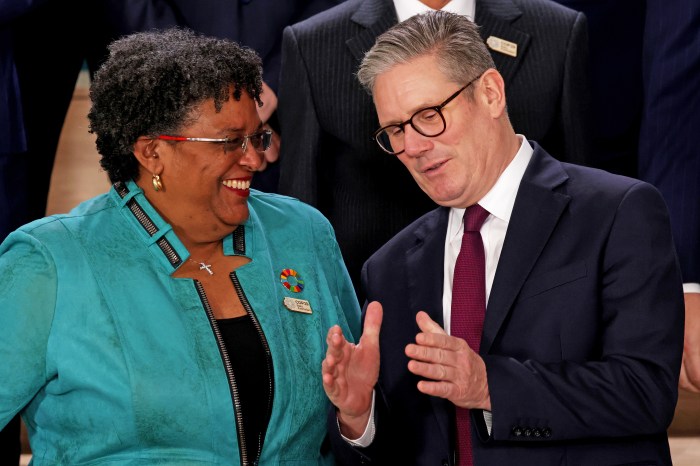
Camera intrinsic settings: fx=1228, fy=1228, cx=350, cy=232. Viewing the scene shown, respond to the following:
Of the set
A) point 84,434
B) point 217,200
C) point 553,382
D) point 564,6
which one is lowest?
point 84,434

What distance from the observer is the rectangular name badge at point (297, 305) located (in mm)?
2668

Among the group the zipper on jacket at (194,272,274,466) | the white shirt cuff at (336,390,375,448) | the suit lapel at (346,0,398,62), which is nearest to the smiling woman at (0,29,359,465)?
the zipper on jacket at (194,272,274,466)

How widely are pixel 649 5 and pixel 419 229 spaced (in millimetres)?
1116

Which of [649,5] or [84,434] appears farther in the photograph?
[649,5]

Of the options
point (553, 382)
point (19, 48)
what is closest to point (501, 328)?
point (553, 382)

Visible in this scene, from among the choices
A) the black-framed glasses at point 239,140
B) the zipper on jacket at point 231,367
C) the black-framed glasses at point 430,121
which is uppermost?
the black-framed glasses at point 430,121

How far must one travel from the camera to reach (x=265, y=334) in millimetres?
2602

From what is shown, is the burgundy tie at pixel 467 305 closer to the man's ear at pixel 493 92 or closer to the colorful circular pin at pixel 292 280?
the man's ear at pixel 493 92

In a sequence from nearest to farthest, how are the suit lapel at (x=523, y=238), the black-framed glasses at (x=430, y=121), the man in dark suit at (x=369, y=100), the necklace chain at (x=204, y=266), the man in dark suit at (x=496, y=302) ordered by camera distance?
1. the man in dark suit at (x=496, y=302)
2. the suit lapel at (x=523, y=238)
3. the black-framed glasses at (x=430, y=121)
4. the necklace chain at (x=204, y=266)
5. the man in dark suit at (x=369, y=100)

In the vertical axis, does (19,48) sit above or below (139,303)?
above

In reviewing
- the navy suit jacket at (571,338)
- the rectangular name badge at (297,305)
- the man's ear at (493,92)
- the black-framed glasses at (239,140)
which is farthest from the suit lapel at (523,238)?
the black-framed glasses at (239,140)

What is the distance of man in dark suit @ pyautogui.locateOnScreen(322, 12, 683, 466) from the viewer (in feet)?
7.54

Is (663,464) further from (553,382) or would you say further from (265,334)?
(265,334)

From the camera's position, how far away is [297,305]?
268cm
